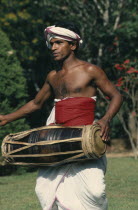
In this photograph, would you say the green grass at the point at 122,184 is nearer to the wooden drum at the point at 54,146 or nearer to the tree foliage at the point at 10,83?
the tree foliage at the point at 10,83

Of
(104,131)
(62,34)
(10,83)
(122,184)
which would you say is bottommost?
(122,184)

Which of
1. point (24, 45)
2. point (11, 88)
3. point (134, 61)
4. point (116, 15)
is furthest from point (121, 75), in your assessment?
point (11, 88)

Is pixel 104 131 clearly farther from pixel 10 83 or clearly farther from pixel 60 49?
pixel 10 83

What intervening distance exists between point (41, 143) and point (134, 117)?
34.5 ft

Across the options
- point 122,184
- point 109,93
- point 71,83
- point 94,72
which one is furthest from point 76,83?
point 122,184

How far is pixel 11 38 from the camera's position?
53.9ft

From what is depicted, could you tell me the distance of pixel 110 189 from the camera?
927 cm

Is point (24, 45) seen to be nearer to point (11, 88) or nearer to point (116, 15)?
point (116, 15)

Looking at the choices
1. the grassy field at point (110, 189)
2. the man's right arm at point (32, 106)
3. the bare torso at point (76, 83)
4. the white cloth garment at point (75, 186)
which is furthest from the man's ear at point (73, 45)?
the grassy field at point (110, 189)

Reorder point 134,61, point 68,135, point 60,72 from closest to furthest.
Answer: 1. point 68,135
2. point 60,72
3. point 134,61

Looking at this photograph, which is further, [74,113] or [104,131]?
[74,113]

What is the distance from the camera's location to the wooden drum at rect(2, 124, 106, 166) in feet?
16.4

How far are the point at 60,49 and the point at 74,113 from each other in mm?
626

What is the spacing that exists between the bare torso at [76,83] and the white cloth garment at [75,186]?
641 mm
